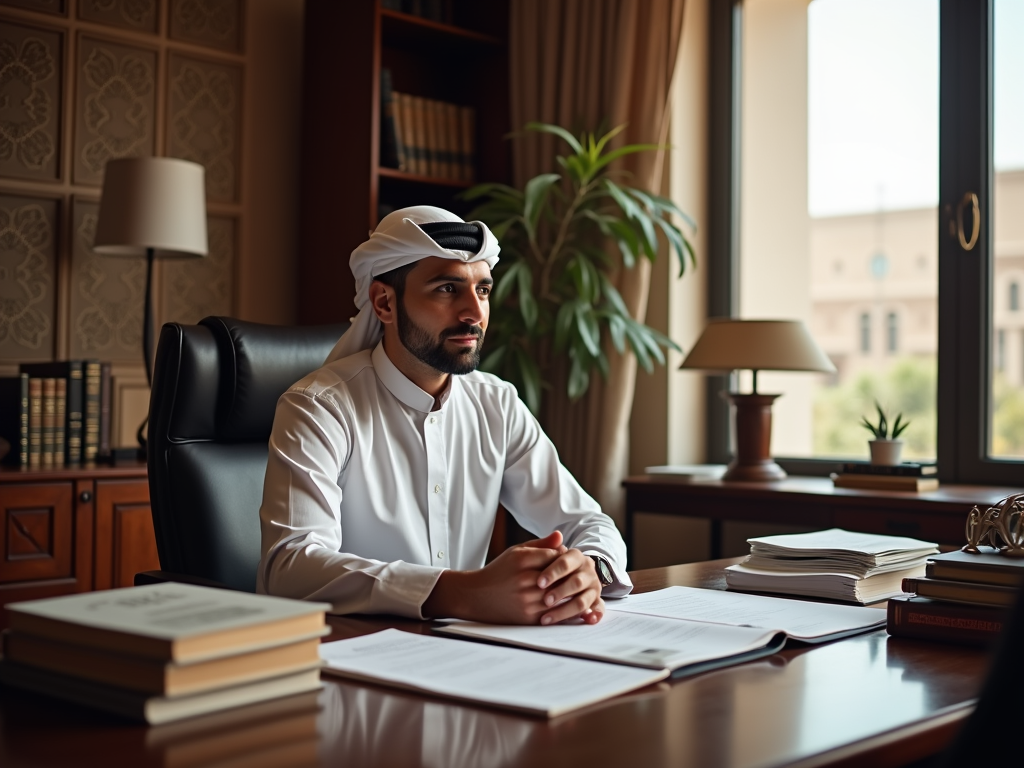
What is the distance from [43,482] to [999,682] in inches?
110

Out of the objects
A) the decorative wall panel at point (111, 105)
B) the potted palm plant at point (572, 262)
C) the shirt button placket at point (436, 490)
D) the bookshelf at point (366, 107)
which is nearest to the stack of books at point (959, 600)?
the shirt button placket at point (436, 490)

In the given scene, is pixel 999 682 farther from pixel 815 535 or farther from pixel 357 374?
pixel 357 374

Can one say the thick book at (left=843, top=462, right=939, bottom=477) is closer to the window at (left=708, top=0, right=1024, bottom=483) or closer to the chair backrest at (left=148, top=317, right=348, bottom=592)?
the window at (left=708, top=0, right=1024, bottom=483)

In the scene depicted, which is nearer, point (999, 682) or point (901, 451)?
point (999, 682)

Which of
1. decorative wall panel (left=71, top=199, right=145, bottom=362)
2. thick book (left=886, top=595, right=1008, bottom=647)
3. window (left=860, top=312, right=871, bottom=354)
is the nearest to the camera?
thick book (left=886, top=595, right=1008, bottom=647)

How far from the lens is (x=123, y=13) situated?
379 centimetres

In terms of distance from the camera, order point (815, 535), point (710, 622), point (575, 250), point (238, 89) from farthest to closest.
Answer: point (238, 89), point (575, 250), point (815, 535), point (710, 622)

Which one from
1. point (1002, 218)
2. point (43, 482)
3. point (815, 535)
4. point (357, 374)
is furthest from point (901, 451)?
point (43, 482)

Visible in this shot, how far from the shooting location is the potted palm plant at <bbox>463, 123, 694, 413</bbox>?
11.9 feet

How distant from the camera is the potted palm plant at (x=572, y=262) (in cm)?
362

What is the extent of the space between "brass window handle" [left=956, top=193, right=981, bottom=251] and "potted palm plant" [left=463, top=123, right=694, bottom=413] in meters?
0.84

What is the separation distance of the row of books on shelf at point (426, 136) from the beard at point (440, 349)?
1.96 m

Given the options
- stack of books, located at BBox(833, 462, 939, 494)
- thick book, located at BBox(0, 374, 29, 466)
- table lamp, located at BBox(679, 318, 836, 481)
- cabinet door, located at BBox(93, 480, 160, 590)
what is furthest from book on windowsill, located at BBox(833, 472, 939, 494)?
thick book, located at BBox(0, 374, 29, 466)

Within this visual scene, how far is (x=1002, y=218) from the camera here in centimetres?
347
